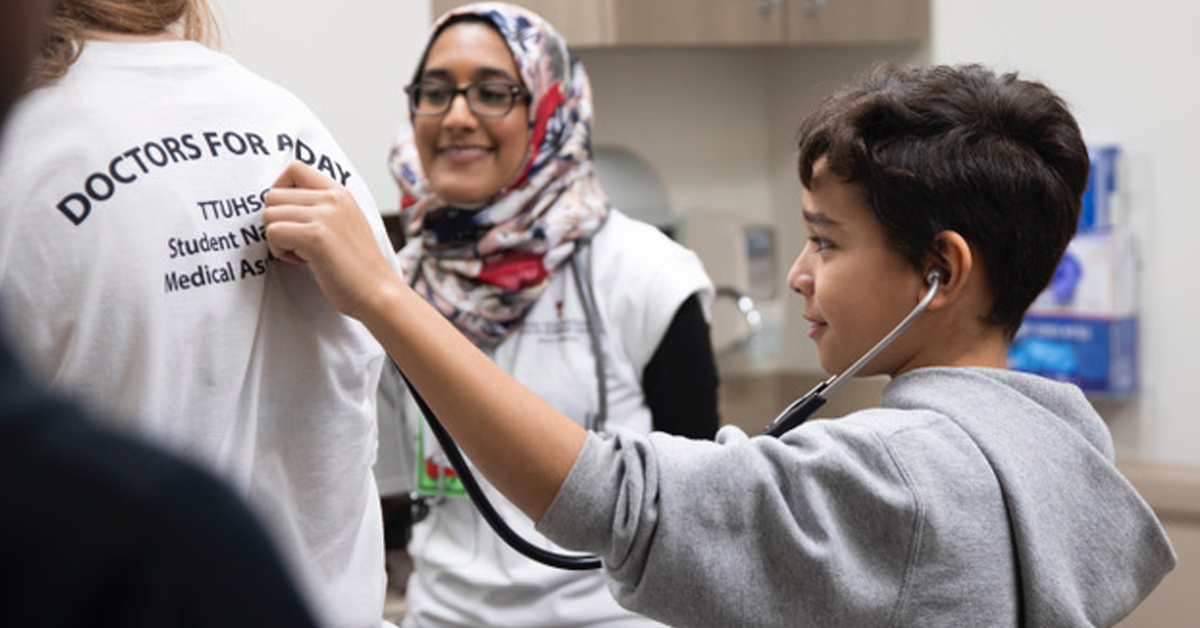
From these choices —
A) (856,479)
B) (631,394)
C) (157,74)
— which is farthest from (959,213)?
(631,394)

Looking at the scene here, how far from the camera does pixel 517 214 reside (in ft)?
6.77

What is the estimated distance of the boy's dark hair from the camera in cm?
115

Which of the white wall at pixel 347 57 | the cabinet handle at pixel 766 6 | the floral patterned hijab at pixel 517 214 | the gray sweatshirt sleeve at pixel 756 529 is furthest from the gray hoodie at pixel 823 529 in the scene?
the cabinet handle at pixel 766 6

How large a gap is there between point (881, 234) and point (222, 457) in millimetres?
513

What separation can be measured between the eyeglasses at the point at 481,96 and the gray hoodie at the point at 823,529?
3.48ft

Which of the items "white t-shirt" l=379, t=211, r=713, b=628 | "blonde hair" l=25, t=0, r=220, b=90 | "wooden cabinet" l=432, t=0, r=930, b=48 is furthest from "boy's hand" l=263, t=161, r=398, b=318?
"wooden cabinet" l=432, t=0, r=930, b=48

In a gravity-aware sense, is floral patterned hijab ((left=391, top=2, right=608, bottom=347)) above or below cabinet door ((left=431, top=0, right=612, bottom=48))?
below

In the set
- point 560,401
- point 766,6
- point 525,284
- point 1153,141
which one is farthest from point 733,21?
point 560,401

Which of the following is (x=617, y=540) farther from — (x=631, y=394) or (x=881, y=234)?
(x=631, y=394)

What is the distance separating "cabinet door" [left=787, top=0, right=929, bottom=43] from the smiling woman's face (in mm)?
1404

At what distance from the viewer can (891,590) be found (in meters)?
1.03

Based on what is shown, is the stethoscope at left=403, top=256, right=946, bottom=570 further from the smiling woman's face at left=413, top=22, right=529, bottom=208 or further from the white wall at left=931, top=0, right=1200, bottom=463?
the white wall at left=931, top=0, right=1200, bottom=463

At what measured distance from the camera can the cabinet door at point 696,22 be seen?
2959 mm

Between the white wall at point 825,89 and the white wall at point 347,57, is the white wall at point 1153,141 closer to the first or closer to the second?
the white wall at point 825,89
